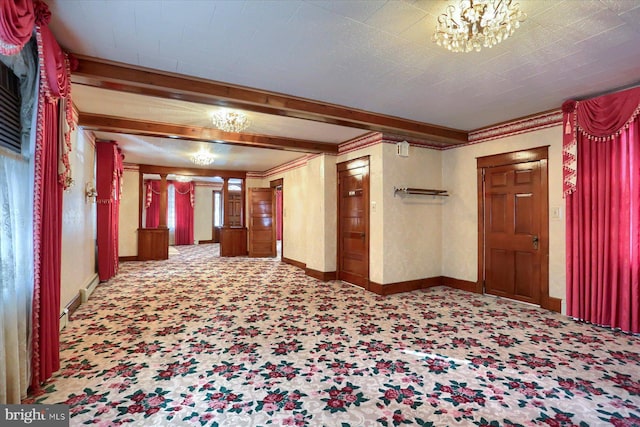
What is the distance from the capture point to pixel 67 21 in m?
2.24

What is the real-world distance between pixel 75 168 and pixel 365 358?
433 cm

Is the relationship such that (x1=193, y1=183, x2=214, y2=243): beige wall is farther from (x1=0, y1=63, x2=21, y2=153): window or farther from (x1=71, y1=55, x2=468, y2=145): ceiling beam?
(x1=0, y1=63, x2=21, y2=153): window

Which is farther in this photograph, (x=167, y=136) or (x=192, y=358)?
(x=167, y=136)

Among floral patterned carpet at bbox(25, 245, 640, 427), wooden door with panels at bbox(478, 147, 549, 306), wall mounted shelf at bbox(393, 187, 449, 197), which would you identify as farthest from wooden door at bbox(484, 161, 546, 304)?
wall mounted shelf at bbox(393, 187, 449, 197)

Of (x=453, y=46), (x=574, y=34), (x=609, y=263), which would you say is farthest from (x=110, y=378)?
(x=609, y=263)

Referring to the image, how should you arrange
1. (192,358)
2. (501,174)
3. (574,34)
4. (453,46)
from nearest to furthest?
(453,46)
(574,34)
(192,358)
(501,174)

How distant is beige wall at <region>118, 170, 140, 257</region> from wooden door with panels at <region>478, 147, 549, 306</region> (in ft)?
26.6

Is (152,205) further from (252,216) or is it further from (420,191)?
(420,191)

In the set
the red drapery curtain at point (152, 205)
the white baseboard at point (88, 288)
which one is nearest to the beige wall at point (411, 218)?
the white baseboard at point (88, 288)

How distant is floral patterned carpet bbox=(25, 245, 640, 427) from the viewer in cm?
204

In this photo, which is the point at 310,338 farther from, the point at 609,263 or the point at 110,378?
the point at 609,263

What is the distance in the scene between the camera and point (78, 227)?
4328mm

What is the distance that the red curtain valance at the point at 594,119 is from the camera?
3354 mm

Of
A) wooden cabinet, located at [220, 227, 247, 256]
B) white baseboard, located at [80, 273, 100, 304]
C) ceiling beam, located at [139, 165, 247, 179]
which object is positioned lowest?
white baseboard, located at [80, 273, 100, 304]
